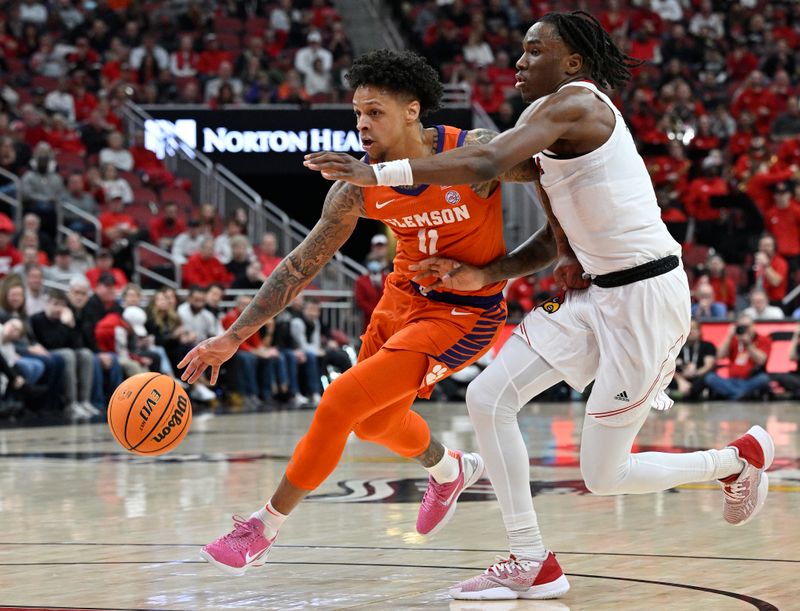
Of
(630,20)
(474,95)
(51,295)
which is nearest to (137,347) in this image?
(51,295)

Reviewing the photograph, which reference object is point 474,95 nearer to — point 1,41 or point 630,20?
point 630,20

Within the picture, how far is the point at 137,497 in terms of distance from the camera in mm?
7395

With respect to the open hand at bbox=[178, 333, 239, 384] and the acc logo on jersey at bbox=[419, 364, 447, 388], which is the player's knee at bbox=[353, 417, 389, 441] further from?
the open hand at bbox=[178, 333, 239, 384]

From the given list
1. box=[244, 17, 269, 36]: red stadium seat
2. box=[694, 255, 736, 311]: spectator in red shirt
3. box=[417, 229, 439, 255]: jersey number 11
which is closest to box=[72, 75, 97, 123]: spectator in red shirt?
box=[244, 17, 269, 36]: red stadium seat

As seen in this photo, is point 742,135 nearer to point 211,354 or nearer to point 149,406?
point 149,406

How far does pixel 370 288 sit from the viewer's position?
17.3m

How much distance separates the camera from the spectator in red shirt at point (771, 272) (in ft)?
61.6

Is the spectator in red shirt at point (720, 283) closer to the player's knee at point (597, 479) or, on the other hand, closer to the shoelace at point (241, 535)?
the player's knee at point (597, 479)

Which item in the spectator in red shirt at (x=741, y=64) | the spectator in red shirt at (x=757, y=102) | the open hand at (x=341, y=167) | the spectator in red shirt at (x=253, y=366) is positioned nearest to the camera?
the open hand at (x=341, y=167)

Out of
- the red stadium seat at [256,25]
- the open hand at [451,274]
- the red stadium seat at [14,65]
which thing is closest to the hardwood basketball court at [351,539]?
the open hand at [451,274]

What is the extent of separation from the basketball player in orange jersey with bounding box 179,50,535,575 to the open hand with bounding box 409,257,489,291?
0.39 ft

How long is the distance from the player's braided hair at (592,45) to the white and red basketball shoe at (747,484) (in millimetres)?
1521

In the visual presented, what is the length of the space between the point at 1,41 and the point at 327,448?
18486 mm

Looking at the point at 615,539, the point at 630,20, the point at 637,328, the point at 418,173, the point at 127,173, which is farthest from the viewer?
the point at 630,20
